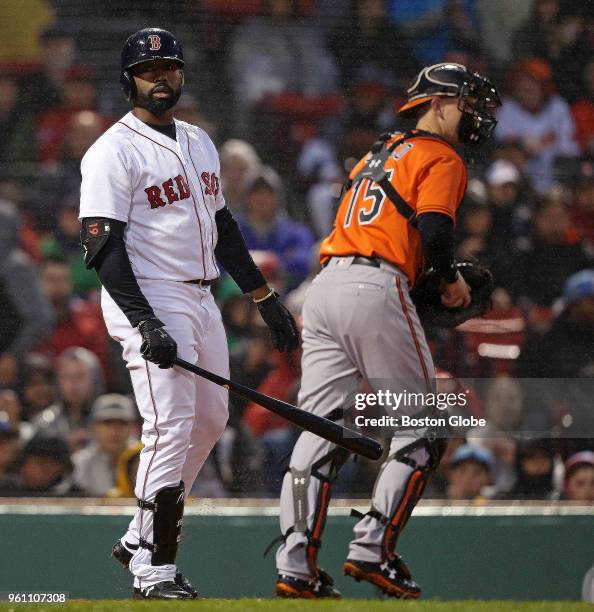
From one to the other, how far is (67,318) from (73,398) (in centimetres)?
44

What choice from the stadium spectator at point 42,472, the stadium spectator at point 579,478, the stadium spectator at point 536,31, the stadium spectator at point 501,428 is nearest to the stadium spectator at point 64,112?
the stadium spectator at point 42,472

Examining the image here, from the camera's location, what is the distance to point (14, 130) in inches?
231

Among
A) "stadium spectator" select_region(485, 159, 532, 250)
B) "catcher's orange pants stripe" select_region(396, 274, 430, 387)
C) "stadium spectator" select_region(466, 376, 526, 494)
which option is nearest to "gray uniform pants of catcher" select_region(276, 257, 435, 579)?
"catcher's orange pants stripe" select_region(396, 274, 430, 387)

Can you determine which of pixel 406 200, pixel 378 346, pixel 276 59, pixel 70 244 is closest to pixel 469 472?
pixel 378 346

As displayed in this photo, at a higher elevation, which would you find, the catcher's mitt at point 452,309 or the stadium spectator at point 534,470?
the catcher's mitt at point 452,309

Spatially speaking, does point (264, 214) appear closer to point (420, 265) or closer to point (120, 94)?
point (120, 94)

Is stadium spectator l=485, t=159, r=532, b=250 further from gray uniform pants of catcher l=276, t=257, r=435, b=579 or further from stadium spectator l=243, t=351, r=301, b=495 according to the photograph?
gray uniform pants of catcher l=276, t=257, r=435, b=579

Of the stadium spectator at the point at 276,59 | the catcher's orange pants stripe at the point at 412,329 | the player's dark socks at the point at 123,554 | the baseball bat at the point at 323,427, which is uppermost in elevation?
the stadium spectator at the point at 276,59

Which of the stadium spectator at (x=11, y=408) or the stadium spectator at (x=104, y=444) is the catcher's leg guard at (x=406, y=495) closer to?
the stadium spectator at (x=104, y=444)

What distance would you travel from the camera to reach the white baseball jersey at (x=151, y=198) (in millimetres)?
3760

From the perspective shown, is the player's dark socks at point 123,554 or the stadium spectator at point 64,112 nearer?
the player's dark socks at point 123,554

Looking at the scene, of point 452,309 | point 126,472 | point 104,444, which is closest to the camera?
point 452,309

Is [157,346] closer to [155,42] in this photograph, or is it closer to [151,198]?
[151,198]

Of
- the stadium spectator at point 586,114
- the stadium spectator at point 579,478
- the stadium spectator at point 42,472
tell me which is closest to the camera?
the stadium spectator at point 42,472
